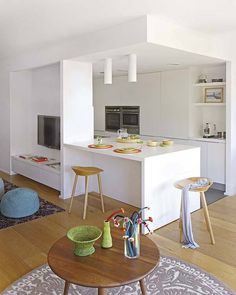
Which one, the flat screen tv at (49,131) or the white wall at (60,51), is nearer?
the white wall at (60,51)

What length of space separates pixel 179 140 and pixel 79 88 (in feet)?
7.06

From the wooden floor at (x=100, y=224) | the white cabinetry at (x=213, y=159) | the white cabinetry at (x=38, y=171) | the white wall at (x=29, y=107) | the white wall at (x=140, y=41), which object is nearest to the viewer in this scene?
the wooden floor at (x=100, y=224)

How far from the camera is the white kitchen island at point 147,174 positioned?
→ 3.47m

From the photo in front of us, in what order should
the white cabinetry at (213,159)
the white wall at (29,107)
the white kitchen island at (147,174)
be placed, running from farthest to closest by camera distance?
the white wall at (29,107), the white cabinetry at (213,159), the white kitchen island at (147,174)

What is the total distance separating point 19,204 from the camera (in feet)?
12.9

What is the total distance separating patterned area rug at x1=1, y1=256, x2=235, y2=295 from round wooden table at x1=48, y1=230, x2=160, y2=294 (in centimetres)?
49

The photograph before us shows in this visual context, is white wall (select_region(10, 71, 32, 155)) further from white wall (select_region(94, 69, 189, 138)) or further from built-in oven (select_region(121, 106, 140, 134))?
built-in oven (select_region(121, 106, 140, 134))

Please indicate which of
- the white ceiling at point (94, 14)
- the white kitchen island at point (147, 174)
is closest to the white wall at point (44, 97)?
the white kitchen island at point (147, 174)

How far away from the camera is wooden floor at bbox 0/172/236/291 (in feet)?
8.95

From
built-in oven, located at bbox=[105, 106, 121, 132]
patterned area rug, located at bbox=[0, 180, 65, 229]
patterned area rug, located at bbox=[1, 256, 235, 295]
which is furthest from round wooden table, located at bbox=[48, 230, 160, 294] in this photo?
built-in oven, located at bbox=[105, 106, 121, 132]

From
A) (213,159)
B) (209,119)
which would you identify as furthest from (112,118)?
(213,159)

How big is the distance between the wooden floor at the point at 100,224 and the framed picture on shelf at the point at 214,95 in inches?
71.2

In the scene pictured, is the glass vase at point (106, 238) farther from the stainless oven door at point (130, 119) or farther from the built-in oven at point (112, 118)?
the built-in oven at point (112, 118)

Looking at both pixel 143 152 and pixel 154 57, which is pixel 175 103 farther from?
pixel 143 152
